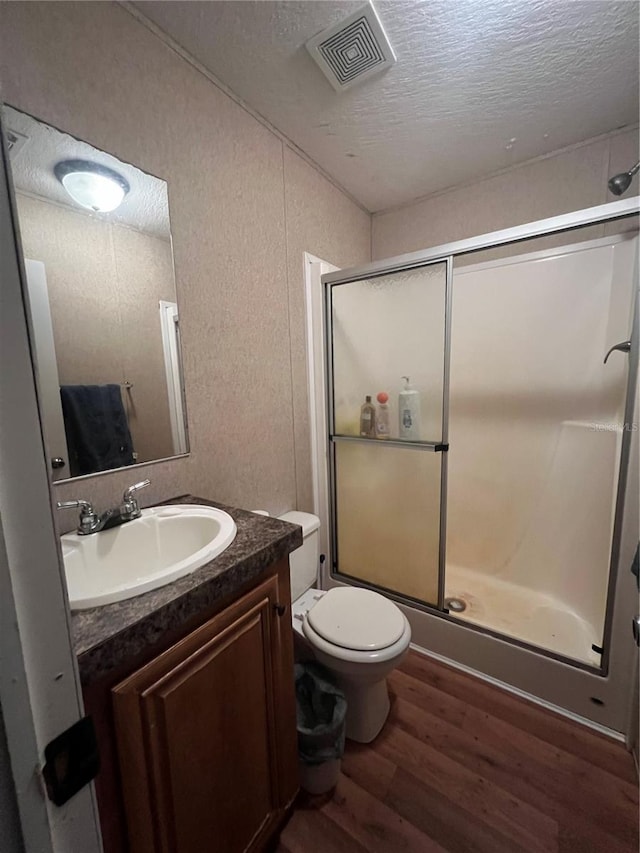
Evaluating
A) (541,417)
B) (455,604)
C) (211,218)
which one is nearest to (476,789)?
(455,604)

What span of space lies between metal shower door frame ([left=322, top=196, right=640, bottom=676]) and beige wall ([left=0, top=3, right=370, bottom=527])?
0.22 metres

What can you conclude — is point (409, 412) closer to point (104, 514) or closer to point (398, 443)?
point (398, 443)

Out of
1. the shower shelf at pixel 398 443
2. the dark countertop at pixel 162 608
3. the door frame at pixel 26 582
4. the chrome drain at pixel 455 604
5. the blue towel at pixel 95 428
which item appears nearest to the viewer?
the door frame at pixel 26 582

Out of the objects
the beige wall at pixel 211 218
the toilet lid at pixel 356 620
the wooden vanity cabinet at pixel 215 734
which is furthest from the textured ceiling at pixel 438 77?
the toilet lid at pixel 356 620

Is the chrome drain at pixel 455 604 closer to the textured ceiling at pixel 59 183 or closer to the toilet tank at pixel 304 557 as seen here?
the toilet tank at pixel 304 557

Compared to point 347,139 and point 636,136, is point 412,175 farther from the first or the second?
point 636,136

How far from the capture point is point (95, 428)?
3.33ft

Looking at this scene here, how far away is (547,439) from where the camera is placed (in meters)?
1.88

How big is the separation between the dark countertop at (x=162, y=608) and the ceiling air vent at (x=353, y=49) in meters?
1.57

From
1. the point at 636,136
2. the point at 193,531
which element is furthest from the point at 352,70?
the point at 193,531

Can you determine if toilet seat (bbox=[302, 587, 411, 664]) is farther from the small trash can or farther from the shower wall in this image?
the shower wall

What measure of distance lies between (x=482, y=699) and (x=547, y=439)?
1.31 meters

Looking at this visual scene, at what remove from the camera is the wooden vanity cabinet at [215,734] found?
0.63 meters

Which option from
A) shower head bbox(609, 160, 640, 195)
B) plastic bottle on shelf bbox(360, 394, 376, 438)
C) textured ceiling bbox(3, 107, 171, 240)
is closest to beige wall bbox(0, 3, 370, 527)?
textured ceiling bbox(3, 107, 171, 240)
